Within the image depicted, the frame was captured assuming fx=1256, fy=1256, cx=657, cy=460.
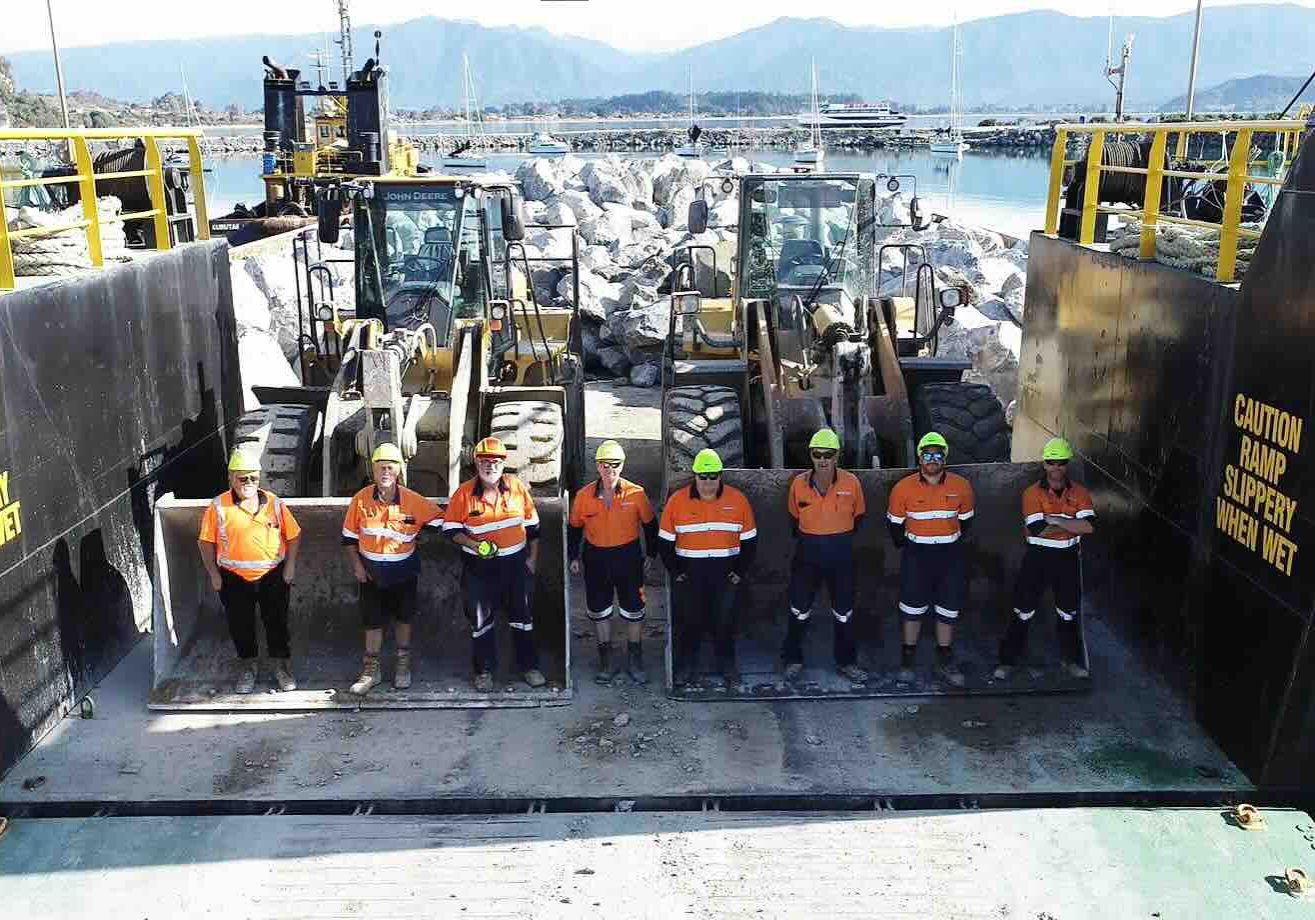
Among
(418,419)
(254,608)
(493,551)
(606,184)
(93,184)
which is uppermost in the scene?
(93,184)

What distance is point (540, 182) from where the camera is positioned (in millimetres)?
29656

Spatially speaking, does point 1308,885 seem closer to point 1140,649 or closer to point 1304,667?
point 1304,667

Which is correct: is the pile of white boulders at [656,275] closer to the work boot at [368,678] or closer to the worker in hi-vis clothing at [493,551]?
the worker in hi-vis clothing at [493,551]

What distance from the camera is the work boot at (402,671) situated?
736cm

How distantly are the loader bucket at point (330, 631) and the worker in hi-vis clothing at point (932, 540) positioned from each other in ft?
6.58

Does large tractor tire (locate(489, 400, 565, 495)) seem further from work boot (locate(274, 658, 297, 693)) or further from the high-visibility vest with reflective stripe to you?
work boot (locate(274, 658, 297, 693))

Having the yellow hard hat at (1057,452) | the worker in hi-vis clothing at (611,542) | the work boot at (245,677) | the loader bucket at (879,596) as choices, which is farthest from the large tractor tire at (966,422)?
the work boot at (245,677)

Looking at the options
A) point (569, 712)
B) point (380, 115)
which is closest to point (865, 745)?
point (569, 712)

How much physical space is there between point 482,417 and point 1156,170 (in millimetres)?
4721

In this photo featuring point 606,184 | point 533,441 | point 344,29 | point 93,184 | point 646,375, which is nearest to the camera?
point 93,184

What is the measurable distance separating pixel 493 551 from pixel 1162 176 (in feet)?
16.1

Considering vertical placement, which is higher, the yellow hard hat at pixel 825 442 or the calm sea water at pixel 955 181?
the yellow hard hat at pixel 825 442

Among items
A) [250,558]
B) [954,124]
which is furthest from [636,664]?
[954,124]

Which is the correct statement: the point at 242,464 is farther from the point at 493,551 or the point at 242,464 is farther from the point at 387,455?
the point at 493,551
